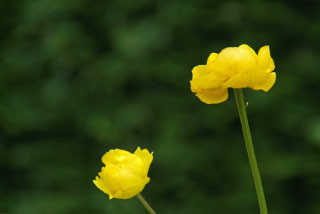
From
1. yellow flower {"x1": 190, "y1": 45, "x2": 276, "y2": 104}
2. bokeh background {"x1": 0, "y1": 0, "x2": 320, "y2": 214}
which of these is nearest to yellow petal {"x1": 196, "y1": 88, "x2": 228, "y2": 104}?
yellow flower {"x1": 190, "y1": 45, "x2": 276, "y2": 104}

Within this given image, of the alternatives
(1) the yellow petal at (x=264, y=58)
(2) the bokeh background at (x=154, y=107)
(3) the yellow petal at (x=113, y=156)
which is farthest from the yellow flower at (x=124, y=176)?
(2) the bokeh background at (x=154, y=107)

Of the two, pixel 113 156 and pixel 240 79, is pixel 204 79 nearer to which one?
pixel 240 79

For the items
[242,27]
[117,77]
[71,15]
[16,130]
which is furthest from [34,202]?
[242,27]

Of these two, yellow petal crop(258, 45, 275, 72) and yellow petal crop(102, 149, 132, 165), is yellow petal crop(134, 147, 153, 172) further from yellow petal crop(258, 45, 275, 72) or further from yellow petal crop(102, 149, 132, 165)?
yellow petal crop(258, 45, 275, 72)

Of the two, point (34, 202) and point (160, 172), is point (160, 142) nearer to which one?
point (160, 172)

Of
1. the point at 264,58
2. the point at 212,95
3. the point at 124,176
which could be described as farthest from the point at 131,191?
the point at 264,58

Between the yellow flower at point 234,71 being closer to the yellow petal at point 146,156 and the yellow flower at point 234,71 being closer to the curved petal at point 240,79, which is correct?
the curved petal at point 240,79
